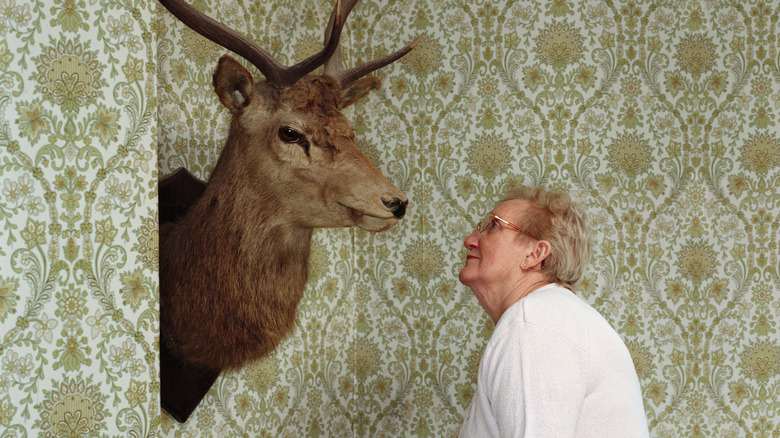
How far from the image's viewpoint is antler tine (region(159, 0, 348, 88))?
1721mm

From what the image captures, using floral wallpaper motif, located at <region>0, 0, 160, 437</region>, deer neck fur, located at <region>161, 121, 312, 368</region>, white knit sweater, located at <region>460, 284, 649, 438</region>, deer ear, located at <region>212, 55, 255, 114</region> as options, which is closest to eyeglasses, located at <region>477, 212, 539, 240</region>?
white knit sweater, located at <region>460, 284, 649, 438</region>

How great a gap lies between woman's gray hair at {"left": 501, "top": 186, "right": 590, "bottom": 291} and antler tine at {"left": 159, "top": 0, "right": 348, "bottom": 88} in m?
0.71

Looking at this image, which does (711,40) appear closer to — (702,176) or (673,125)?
(673,125)

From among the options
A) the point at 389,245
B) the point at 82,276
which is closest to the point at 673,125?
the point at 389,245

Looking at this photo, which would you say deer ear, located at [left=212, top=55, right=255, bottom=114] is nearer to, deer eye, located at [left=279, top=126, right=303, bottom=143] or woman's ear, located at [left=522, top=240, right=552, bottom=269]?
deer eye, located at [left=279, top=126, right=303, bottom=143]

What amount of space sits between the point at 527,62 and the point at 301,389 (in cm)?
163

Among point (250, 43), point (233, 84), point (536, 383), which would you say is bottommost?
point (536, 383)

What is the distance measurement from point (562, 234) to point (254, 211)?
844 millimetres

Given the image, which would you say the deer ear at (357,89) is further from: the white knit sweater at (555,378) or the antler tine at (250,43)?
the white knit sweater at (555,378)

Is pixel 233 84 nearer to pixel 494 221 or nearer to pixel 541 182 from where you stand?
pixel 494 221

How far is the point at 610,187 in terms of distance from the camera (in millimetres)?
2736

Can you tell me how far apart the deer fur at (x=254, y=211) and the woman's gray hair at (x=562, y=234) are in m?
0.38

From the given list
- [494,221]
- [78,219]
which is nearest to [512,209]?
[494,221]

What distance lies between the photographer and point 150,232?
5.25 feet
